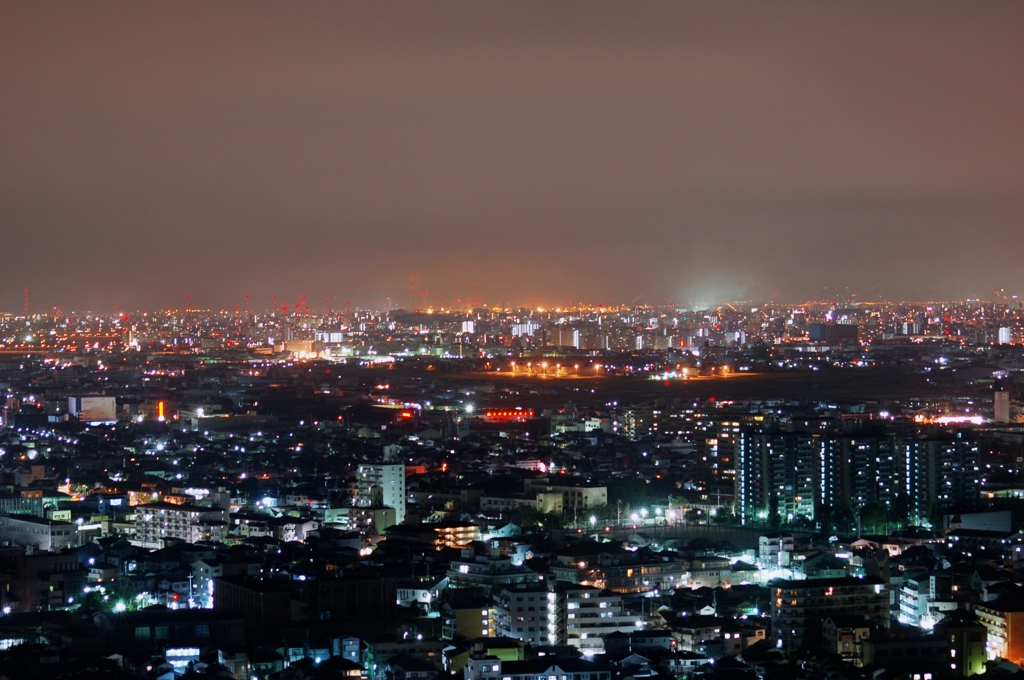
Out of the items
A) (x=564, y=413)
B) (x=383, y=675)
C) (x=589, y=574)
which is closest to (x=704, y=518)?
(x=589, y=574)

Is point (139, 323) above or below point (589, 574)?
above

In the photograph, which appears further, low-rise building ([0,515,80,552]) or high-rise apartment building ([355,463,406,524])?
high-rise apartment building ([355,463,406,524])

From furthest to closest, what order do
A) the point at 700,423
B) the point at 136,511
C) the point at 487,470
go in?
the point at 700,423 → the point at 487,470 → the point at 136,511

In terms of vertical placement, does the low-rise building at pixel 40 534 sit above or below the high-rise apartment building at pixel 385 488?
below

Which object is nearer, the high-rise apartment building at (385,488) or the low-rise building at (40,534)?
the low-rise building at (40,534)

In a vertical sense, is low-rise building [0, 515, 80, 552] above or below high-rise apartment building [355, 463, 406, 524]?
below

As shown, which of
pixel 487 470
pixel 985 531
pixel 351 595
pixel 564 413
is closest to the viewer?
pixel 351 595

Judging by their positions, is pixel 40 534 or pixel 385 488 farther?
pixel 385 488

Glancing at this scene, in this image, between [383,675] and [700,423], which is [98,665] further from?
[700,423]

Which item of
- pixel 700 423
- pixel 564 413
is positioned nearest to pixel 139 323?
pixel 564 413

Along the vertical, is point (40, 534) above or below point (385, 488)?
below

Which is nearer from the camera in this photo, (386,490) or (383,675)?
(383,675)
